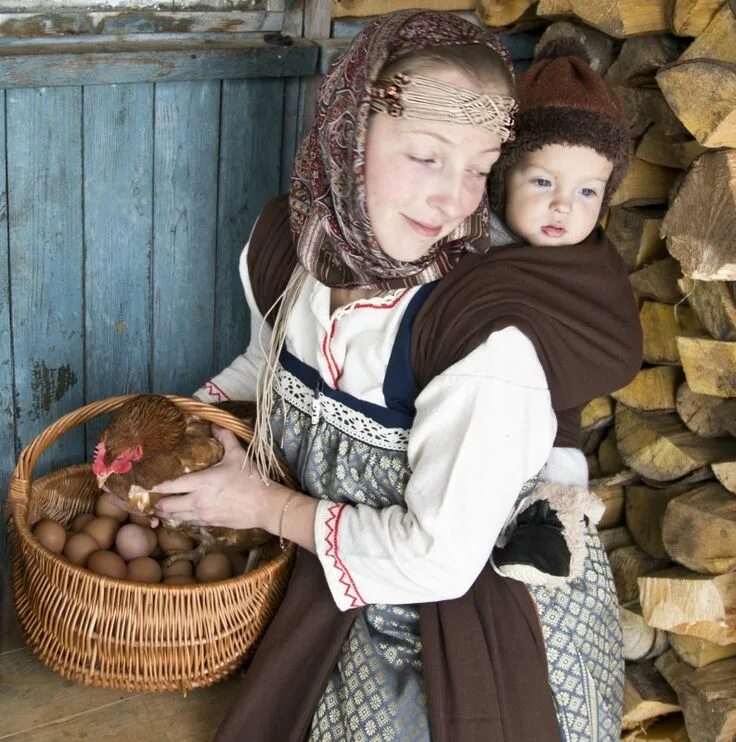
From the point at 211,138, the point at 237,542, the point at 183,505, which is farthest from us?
the point at 211,138

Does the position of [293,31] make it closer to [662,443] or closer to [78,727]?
[662,443]

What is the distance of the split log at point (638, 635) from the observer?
2146 mm

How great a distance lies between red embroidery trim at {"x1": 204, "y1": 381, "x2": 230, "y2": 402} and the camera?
215 cm

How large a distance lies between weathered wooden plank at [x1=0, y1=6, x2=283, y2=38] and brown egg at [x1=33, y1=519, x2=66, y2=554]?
0.89 meters

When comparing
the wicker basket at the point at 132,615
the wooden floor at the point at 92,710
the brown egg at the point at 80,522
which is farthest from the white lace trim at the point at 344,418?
the wooden floor at the point at 92,710

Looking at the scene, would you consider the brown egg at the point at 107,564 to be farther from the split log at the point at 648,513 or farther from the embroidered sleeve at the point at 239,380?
the split log at the point at 648,513

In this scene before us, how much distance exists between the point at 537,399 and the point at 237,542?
24.3 inches

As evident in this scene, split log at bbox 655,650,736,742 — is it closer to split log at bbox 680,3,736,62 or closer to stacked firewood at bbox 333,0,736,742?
stacked firewood at bbox 333,0,736,742

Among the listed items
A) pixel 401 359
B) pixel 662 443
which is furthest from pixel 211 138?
pixel 662 443

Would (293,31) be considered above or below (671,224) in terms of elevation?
above

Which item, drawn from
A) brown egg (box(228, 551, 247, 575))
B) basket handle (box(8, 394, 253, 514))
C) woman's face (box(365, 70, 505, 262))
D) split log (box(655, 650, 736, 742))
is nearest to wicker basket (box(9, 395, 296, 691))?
basket handle (box(8, 394, 253, 514))

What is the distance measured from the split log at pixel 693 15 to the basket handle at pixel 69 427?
997 millimetres

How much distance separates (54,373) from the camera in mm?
2195

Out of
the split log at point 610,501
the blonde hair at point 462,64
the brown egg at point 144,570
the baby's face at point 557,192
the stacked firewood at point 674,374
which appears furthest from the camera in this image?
the split log at point 610,501
